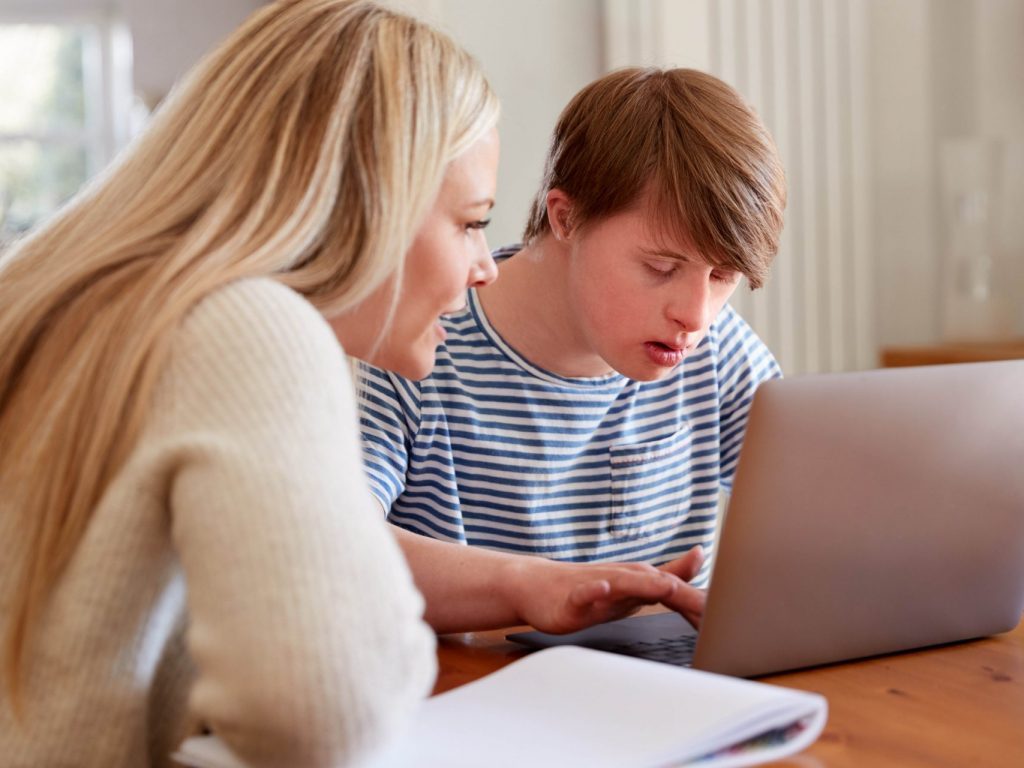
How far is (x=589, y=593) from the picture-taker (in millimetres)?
970

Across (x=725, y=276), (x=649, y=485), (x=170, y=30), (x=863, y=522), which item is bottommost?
(x=649, y=485)

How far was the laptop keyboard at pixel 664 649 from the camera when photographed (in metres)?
0.94

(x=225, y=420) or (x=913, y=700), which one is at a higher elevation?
(x=225, y=420)

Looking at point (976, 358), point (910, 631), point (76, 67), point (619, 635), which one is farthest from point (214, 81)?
point (76, 67)

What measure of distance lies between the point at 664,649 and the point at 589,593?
0.23ft

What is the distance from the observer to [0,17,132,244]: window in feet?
19.8

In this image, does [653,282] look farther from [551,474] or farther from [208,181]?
[208,181]

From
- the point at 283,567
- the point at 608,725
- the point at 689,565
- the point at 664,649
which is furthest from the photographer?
the point at 689,565

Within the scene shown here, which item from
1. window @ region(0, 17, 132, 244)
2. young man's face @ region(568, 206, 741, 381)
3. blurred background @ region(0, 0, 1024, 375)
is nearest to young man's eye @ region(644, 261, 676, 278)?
young man's face @ region(568, 206, 741, 381)

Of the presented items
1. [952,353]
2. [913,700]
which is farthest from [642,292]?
[952,353]

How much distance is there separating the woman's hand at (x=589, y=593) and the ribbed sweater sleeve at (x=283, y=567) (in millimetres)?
319

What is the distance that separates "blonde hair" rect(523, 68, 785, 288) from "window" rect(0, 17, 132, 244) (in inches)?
204

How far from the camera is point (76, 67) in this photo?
240 inches

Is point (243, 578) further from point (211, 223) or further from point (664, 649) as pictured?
point (664, 649)
